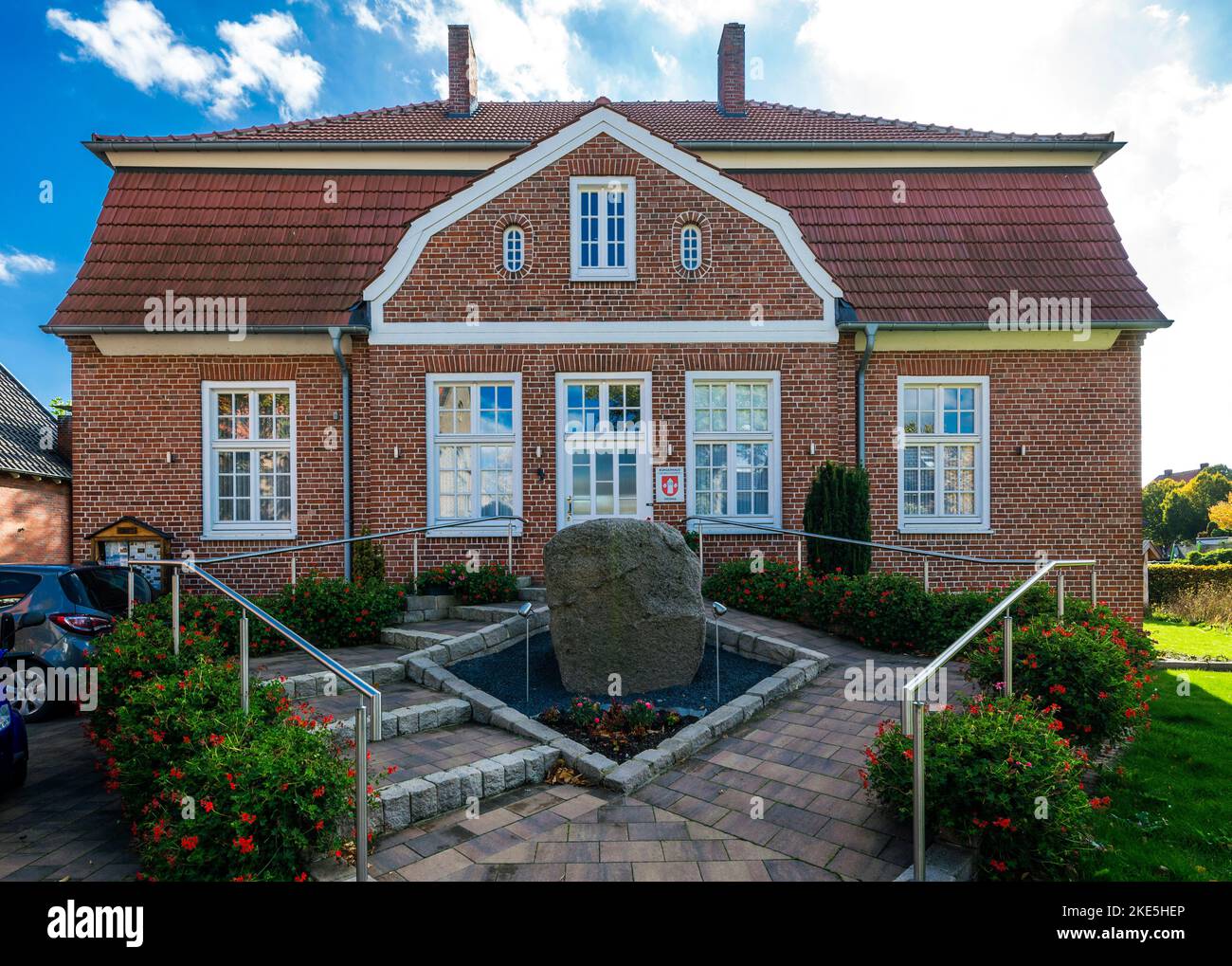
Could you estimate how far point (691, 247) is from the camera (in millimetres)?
9789

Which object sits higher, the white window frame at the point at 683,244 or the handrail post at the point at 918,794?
the white window frame at the point at 683,244

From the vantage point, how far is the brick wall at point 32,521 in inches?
536

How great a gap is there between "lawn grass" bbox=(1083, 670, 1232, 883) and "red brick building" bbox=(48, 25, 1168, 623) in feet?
15.2

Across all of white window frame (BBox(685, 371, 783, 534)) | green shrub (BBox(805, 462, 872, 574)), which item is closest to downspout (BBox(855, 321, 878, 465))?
green shrub (BBox(805, 462, 872, 574))

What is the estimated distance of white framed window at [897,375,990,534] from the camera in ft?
33.7

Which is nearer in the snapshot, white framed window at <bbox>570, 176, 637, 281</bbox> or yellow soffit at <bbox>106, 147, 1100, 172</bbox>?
white framed window at <bbox>570, 176, 637, 281</bbox>

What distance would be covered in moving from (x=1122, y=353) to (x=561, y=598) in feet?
33.4

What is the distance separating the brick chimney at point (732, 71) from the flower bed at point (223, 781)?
14.5m

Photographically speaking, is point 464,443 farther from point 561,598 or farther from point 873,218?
point 873,218

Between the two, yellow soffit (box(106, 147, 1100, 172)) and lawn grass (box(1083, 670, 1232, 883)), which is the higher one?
yellow soffit (box(106, 147, 1100, 172))

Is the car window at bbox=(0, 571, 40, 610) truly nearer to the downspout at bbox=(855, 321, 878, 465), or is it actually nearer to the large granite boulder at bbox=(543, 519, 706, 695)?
the large granite boulder at bbox=(543, 519, 706, 695)

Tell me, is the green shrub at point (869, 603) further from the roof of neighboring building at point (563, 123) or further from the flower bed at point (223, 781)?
the roof of neighboring building at point (563, 123)

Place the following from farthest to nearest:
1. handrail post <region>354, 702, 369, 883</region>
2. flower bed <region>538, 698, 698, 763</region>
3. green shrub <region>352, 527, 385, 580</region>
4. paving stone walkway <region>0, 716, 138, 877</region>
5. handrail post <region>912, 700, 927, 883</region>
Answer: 1. green shrub <region>352, 527, 385, 580</region>
2. flower bed <region>538, 698, 698, 763</region>
3. paving stone walkway <region>0, 716, 138, 877</region>
4. handrail post <region>912, 700, 927, 883</region>
5. handrail post <region>354, 702, 369, 883</region>

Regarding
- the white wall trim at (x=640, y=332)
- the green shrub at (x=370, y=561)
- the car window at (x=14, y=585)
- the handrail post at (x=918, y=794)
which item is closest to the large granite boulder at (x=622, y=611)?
the handrail post at (x=918, y=794)
